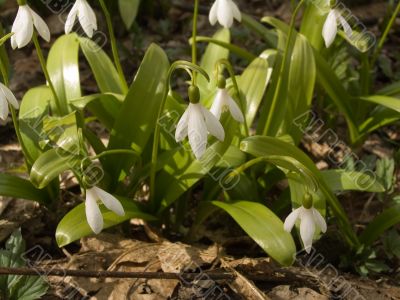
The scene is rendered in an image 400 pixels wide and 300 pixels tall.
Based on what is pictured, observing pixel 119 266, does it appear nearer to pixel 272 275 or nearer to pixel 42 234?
pixel 42 234

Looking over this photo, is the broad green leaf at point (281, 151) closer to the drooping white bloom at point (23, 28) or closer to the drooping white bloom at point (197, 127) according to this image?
the drooping white bloom at point (197, 127)

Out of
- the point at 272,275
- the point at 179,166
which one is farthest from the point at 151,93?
the point at 272,275

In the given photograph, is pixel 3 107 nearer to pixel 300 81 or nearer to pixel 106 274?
pixel 106 274

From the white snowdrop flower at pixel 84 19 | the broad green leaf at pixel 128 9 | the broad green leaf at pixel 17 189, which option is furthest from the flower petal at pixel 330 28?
the broad green leaf at pixel 128 9

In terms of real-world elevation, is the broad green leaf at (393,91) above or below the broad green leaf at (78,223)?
above

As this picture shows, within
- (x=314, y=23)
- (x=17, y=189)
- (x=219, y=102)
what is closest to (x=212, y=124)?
(x=219, y=102)

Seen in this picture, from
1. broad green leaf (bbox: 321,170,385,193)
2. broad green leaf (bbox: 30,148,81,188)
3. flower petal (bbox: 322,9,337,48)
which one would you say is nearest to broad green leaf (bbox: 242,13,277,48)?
flower petal (bbox: 322,9,337,48)
